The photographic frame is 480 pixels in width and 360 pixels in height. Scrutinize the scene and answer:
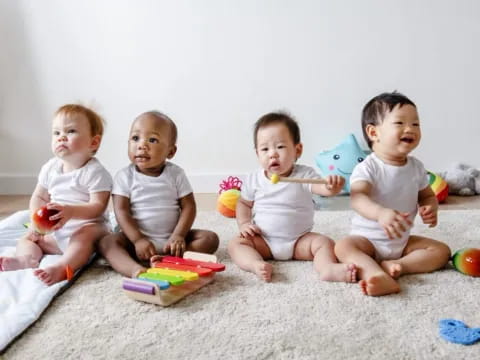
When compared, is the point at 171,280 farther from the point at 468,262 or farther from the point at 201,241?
the point at 468,262

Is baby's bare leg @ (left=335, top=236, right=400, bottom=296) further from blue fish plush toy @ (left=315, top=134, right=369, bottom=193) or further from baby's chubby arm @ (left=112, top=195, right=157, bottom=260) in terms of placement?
blue fish plush toy @ (left=315, top=134, right=369, bottom=193)

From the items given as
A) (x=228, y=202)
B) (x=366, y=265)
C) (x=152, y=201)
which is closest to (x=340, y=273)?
(x=366, y=265)

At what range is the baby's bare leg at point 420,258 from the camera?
1.21m

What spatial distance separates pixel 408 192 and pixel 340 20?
1184mm

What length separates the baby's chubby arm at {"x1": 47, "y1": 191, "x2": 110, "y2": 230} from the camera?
122 centimetres

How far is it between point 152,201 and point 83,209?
171 millimetres

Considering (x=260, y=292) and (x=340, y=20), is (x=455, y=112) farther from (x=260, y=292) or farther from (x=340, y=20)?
(x=260, y=292)

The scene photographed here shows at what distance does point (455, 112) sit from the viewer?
2.29m

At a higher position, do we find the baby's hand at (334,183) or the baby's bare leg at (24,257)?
the baby's hand at (334,183)

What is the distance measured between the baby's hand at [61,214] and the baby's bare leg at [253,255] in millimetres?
389

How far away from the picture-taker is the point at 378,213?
115 centimetres

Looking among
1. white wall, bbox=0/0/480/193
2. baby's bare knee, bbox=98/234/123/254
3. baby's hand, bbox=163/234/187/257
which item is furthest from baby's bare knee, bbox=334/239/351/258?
white wall, bbox=0/0/480/193

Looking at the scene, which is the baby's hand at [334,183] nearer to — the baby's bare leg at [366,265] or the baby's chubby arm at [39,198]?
the baby's bare leg at [366,265]

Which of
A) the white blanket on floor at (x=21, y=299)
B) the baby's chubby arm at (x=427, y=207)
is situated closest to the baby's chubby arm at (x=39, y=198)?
the white blanket on floor at (x=21, y=299)
